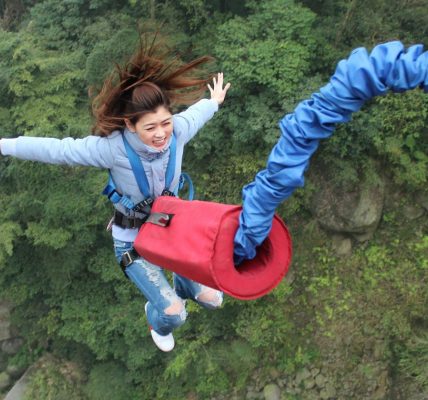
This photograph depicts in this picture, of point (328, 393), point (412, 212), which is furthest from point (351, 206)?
point (328, 393)

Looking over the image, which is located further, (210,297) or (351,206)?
(351,206)

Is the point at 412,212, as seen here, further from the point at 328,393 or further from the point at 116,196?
the point at 116,196

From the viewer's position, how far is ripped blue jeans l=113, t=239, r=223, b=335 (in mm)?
2957

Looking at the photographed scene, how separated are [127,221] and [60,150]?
0.67 metres

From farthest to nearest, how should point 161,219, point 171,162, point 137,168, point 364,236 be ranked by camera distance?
point 364,236
point 171,162
point 137,168
point 161,219

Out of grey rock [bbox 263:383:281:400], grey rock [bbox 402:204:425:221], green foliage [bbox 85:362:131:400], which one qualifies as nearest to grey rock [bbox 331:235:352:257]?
grey rock [bbox 402:204:425:221]

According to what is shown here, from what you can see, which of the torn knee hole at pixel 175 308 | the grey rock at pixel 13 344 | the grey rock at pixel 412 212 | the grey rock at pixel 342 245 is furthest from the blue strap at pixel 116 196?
the grey rock at pixel 13 344

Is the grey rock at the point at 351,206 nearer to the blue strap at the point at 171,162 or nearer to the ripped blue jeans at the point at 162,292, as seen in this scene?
the ripped blue jeans at the point at 162,292

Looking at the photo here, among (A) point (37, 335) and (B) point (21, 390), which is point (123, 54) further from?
(B) point (21, 390)

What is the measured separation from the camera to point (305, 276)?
8047 mm

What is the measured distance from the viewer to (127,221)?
2.88 metres

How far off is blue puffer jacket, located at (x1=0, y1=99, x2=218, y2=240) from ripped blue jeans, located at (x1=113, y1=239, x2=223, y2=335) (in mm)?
392

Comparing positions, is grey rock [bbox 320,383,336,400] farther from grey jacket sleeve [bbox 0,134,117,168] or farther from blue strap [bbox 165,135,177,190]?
grey jacket sleeve [bbox 0,134,117,168]

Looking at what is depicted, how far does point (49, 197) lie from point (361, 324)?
5.37 metres
